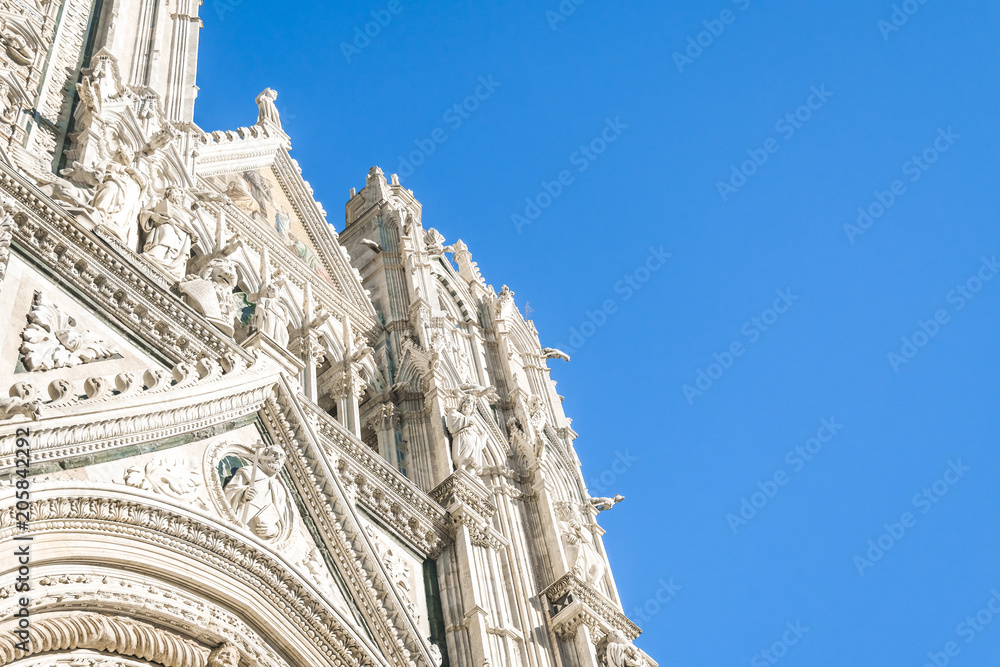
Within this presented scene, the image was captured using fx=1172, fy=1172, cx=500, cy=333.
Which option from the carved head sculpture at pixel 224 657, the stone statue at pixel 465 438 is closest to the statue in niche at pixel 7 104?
the carved head sculpture at pixel 224 657

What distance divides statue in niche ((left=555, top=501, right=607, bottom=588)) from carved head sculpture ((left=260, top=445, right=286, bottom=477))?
5.50 metres

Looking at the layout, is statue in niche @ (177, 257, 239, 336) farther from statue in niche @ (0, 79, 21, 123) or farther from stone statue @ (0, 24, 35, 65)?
stone statue @ (0, 24, 35, 65)

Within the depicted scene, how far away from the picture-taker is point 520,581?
1530 cm

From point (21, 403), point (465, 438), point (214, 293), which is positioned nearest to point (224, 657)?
point (21, 403)

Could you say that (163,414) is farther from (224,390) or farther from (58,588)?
(58,588)

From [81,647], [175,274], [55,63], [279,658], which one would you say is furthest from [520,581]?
[55,63]

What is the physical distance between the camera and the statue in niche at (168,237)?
13.1m

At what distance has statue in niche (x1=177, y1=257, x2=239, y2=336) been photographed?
12.7 meters

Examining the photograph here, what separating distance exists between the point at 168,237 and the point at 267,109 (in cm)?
1117

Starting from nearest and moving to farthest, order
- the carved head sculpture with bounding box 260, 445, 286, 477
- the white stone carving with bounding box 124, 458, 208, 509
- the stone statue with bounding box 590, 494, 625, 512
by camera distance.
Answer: the white stone carving with bounding box 124, 458, 208, 509 < the carved head sculpture with bounding box 260, 445, 286, 477 < the stone statue with bounding box 590, 494, 625, 512

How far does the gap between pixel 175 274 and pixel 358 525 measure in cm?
348

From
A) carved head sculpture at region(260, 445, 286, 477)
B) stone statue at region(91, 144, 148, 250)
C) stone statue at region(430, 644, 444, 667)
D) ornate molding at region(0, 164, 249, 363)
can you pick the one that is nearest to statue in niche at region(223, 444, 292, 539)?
carved head sculpture at region(260, 445, 286, 477)

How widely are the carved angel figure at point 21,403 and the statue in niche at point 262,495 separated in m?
2.44

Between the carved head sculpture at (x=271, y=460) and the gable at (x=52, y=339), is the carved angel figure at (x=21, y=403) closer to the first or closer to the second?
the gable at (x=52, y=339)
